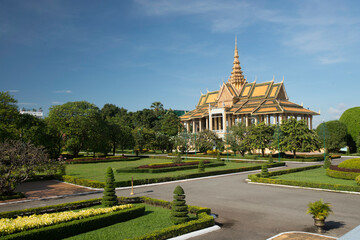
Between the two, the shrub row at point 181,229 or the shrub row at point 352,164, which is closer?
the shrub row at point 181,229

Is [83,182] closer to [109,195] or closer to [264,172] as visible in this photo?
[109,195]

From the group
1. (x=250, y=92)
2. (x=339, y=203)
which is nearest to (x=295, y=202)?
(x=339, y=203)

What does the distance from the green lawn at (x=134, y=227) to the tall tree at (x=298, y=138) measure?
30.0 m

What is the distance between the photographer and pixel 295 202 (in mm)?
15859

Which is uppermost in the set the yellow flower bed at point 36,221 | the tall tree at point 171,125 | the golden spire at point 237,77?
the golden spire at point 237,77

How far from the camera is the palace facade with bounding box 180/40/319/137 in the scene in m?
57.7

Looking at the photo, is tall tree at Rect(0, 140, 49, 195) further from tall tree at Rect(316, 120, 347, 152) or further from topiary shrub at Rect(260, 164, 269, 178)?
tall tree at Rect(316, 120, 347, 152)

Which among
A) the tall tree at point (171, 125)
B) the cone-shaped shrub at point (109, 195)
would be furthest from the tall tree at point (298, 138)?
the tall tree at point (171, 125)

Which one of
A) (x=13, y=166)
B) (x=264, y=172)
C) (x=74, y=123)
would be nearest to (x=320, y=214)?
(x=264, y=172)

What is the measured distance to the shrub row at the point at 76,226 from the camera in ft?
33.1

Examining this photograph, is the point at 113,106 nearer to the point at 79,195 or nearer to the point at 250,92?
the point at 250,92

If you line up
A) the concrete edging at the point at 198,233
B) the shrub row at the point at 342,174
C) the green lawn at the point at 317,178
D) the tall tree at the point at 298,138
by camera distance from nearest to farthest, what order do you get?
the concrete edging at the point at 198,233 → the green lawn at the point at 317,178 → the shrub row at the point at 342,174 → the tall tree at the point at 298,138

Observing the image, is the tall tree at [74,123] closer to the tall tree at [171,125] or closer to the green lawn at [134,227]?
the tall tree at [171,125]

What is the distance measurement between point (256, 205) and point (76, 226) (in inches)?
356
